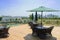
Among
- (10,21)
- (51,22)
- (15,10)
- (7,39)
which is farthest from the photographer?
(15,10)

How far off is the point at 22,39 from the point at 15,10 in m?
21.4

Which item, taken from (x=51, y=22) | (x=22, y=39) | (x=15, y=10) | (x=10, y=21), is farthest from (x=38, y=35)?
(x=15, y=10)

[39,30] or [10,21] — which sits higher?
[39,30]

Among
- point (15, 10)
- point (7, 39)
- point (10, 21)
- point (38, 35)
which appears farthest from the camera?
point (15, 10)

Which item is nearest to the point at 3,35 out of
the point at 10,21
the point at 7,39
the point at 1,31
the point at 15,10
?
the point at 1,31

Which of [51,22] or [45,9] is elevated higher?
[45,9]

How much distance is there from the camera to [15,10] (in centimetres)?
2888

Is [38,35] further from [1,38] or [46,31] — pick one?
[1,38]

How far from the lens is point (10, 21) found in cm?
2612

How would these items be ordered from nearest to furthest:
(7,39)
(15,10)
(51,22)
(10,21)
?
(7,39)
(51,22)
(10,21)
(15,10)

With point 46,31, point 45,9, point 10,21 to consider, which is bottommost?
point 10,21

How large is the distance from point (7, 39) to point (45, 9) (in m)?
3.15

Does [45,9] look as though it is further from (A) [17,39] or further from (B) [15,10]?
(B) [15,10]

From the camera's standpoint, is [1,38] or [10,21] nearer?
[1,38]
